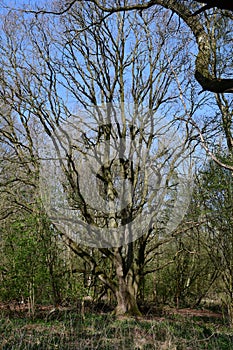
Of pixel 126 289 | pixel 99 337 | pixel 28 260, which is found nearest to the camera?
pixel 99 337

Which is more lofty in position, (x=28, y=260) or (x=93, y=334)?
(x=28, y=260)

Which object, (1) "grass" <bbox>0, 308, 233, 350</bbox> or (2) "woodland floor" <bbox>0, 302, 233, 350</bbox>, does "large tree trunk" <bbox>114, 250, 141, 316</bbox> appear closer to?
(2) "woodland floor" <bbox>0, 302, 233, 350</bbox>

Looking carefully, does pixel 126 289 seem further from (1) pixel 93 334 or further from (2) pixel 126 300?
(1) pixel 93 334

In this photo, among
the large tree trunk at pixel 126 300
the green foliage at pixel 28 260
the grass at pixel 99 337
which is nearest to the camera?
the grass at pixel 99 337

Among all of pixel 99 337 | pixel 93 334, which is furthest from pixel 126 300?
pixel 99 337

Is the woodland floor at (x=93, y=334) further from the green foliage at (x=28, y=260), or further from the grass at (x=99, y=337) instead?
the green foliage at (x=28, y=260)

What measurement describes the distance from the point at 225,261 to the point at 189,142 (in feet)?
10.4

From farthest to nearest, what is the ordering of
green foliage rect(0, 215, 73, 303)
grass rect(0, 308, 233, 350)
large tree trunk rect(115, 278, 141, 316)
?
large tree trunk rect(115, 278, 141, 316)
green foliage rect(0, 215, 73, 303)
grass rect(0, 308, 233, 350)

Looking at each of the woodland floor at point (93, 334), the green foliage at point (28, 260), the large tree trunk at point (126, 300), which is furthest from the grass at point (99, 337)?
the large tree trunk at point (126, 300)

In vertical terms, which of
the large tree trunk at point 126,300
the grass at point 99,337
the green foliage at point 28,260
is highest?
the green foliage at point 28,260

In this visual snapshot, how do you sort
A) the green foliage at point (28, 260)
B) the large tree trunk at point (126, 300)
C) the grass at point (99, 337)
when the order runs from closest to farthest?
the grass at point (99, 337) < the green foliage at point (28, 260) < the large tree trunk at point (126, 300)

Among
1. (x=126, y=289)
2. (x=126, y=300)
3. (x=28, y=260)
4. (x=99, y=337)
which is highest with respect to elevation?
(x=28, y=260)

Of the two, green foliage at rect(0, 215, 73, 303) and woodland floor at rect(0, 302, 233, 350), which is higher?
green foliage at rect(0, 215, 73, 303)

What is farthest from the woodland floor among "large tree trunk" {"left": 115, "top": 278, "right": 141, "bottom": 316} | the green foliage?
"large tree trunk" {"left": 115, "top": 278, "right": 141, "bottom": 316}
